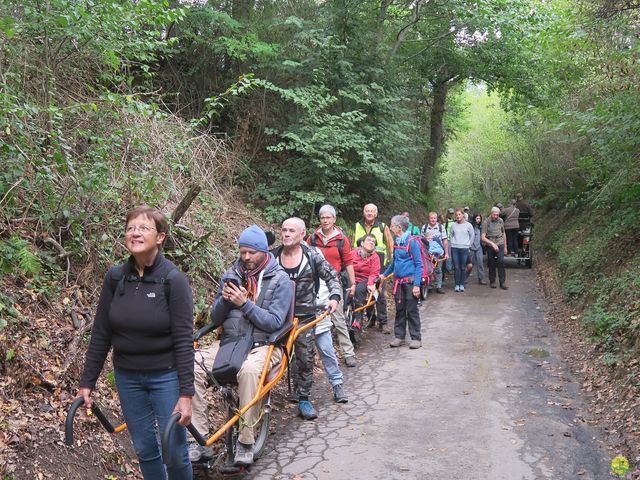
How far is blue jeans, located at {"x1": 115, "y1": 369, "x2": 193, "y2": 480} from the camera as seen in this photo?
3641 millimetres

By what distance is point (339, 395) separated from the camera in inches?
269

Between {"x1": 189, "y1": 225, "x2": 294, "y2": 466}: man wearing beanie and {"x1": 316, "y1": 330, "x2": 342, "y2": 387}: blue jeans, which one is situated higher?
{"x1": 189, "y1": 225, "x2": 294, "y2": 466}: man wearing beanie

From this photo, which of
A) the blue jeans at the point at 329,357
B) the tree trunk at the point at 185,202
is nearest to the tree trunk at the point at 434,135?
the tree trunk at the point at 185,202

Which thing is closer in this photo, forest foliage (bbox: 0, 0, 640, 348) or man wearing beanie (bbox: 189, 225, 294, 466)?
man wearing beanie (bbox: 189, 225, 294, 466)

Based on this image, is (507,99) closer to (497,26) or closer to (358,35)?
(497,26)

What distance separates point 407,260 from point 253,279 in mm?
4242

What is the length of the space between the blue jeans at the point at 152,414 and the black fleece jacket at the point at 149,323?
93 mm

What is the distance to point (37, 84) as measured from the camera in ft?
23.4

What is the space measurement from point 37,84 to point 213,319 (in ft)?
13.9

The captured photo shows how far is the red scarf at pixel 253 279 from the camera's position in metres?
5.31

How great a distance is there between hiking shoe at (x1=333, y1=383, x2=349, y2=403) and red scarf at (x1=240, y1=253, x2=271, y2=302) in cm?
212

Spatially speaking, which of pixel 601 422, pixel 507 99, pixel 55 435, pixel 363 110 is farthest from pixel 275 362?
pixel 507 99

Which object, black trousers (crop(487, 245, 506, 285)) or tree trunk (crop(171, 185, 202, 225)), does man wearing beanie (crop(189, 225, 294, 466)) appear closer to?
tree trunk (crop(171, 185, 202, 225))

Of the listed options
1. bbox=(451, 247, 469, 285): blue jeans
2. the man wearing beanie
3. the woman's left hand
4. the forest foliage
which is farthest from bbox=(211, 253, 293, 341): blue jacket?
bbox=(451, 247, 469, 285): blue jeans
